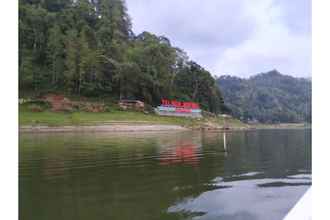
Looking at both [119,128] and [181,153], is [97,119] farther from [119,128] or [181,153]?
[181,153]

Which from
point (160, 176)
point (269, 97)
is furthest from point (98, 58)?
point (269, 97)

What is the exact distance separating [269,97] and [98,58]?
9.86ft

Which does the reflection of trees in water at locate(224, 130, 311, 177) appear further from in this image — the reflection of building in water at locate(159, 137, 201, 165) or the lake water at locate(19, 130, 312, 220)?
the reflection of building in water at locate(159, 137, 201, 165)

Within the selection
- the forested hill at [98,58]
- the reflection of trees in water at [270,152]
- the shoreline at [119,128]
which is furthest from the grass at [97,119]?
the reflection of trees in water at [270,152]

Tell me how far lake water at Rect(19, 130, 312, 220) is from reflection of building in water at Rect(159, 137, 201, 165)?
0.01 metres

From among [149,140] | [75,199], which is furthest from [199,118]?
[75,199]

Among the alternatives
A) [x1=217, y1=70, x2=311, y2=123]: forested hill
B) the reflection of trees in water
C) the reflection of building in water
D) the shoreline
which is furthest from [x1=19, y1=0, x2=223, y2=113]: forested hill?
the reflection of trees in water

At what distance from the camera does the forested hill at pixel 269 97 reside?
4.12m

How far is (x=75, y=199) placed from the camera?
2160mm

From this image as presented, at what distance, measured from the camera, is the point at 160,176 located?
121 inches

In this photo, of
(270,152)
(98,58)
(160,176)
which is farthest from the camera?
(270,152)

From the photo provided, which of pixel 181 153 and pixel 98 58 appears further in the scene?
pixel 181 153

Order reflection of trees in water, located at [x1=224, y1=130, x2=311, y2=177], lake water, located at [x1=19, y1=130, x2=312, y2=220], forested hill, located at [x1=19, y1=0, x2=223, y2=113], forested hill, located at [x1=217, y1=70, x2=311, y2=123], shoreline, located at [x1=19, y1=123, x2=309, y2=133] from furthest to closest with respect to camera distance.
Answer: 1. forested hill, located at [x1=217, y1=70, x2=311, y2=123]
2. reflection of trees in water, located at [x1=224, y1=130, x2=311, y2=177]
3. shoreline, located at [x1=19, y1=123, x2=309, y2=133]
4. forested hill, located at [x1=19, y1=0, x2=223, y2=113]
5. lake water, located at [x1=19, y1=130, x2=312, y2=220]

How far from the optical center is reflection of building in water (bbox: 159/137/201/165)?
12.5 ft
